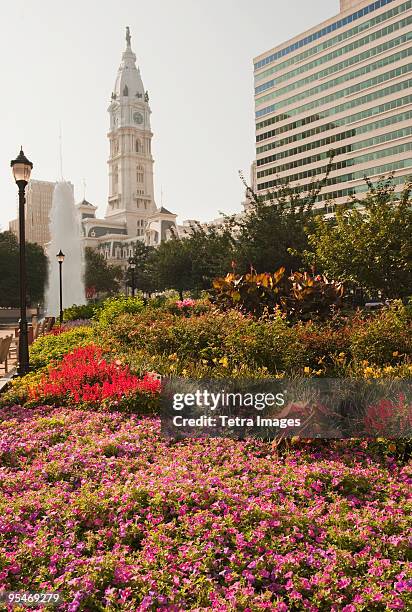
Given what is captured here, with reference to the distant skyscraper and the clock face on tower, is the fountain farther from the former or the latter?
the distant skyscraper

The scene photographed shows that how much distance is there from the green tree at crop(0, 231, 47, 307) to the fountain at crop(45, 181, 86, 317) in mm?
1275

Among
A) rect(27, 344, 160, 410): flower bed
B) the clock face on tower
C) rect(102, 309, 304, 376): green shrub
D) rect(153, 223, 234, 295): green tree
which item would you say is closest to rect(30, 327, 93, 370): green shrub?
rect(102, 309, 304, 376): green shrub

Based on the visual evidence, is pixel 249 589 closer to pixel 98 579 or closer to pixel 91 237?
pixel 98 579

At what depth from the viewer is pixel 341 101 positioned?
8412cm

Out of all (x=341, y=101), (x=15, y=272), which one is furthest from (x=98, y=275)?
(x=341, y=101)

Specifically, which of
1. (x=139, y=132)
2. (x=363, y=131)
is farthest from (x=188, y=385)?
(x=139, y=132)

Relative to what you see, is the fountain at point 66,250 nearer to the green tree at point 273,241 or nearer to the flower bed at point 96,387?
the green tree at point 273,241

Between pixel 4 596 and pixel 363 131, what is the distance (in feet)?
281

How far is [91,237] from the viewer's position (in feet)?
532

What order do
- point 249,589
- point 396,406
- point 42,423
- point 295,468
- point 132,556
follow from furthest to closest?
1. point 42,423
2. point 396,406
3. point 295,468
4. point 132,556
5. point 249,589

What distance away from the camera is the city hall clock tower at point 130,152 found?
172 meters

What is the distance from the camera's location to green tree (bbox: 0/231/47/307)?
54844mm

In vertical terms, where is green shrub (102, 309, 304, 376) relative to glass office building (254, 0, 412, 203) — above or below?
below

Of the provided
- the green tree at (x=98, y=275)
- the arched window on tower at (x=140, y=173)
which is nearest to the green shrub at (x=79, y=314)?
the green tree at (x=98, y=275)
